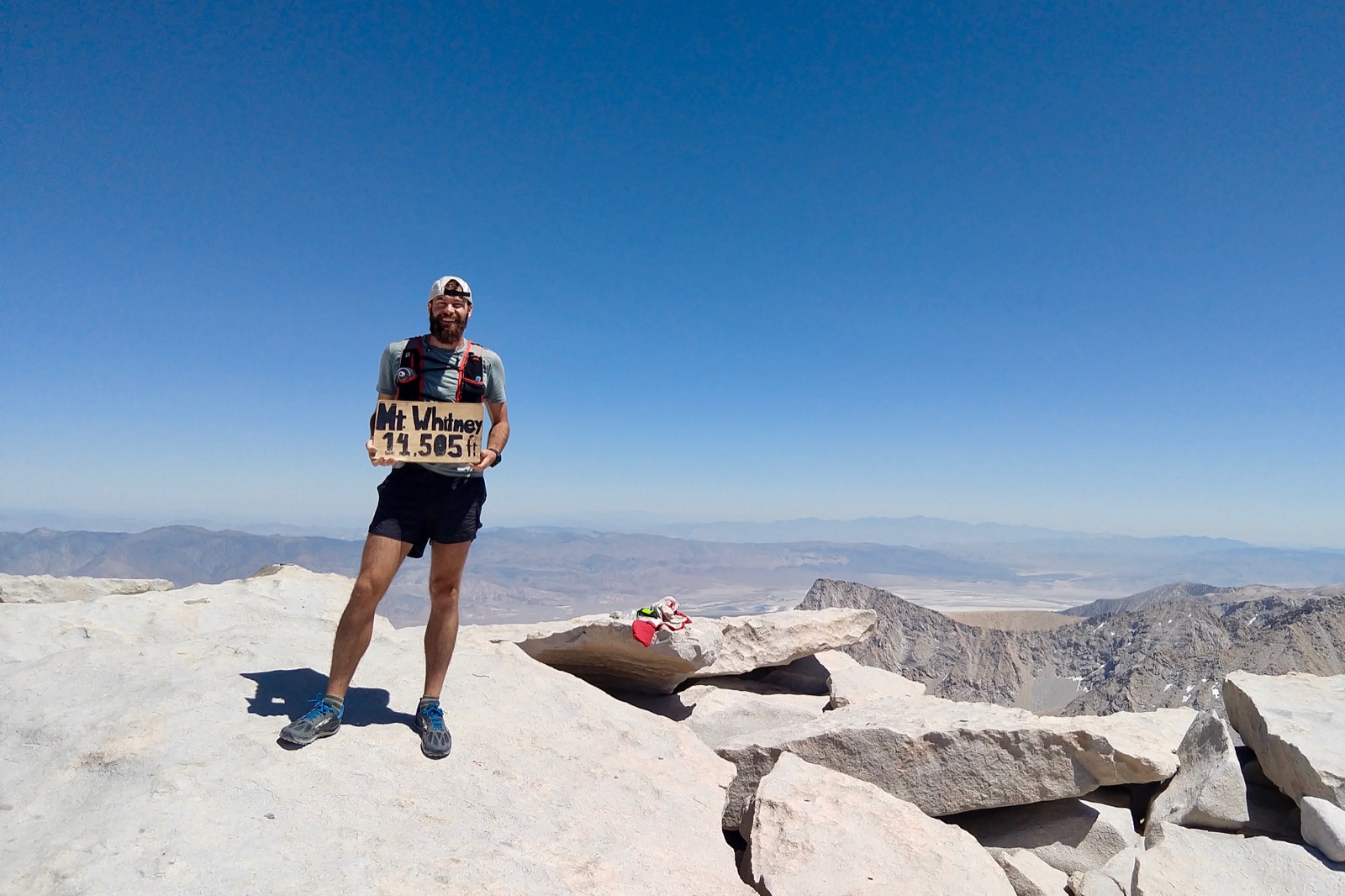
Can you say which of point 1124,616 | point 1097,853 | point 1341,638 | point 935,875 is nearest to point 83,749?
point 935,875

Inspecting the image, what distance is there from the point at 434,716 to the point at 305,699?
754 mm

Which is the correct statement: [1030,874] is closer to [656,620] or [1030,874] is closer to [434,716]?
[656,620]

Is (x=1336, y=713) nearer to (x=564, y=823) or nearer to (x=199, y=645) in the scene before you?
(x=564, y=823)

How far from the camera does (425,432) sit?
10.9 ft

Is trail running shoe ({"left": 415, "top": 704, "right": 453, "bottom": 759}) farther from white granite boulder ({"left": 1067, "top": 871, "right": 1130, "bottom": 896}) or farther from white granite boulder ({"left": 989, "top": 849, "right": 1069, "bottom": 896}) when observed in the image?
white granite boulder ({"left": 1067, "top": 871, "right": 1130, "bottom": 896})

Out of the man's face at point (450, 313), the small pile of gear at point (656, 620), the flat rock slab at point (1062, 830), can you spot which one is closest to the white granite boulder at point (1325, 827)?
the flat rock slab at point (1062, 830)

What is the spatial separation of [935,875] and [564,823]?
1.74 meters

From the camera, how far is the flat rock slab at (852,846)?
300 centimetres

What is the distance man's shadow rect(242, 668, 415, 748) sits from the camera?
11.4 feet

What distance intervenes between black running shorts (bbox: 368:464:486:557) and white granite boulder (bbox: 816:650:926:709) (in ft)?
14.5

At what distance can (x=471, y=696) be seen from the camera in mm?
4395

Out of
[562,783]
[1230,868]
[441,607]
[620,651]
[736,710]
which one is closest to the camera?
[1230,868]

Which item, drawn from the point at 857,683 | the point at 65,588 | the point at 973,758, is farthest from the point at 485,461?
the point at 65,588

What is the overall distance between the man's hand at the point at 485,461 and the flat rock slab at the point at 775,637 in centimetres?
350
